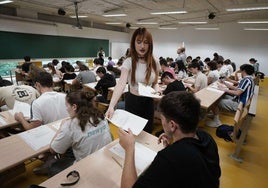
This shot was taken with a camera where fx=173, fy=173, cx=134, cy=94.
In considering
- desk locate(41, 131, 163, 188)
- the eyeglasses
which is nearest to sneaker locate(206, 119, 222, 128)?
desk locate(41, 131, 163, 188)

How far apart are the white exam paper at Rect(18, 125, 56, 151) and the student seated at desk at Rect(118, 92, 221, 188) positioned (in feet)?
3.32

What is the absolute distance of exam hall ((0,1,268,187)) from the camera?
229cm

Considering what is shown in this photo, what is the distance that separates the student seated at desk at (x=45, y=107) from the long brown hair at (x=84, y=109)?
57 cm

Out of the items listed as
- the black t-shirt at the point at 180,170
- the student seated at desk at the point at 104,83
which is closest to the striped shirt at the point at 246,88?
the student seated at desk at the point at 104,83

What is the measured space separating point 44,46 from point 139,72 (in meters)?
8.30

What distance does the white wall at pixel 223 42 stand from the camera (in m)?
10.1

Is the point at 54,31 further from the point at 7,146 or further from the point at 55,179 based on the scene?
the point at 55,179

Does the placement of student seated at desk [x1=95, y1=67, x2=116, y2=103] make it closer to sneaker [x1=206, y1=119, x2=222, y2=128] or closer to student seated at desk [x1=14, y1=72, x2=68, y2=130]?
student seated at desk [x1=14, y1=72, x2=68, y2=130]

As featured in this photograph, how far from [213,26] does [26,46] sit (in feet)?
34.2

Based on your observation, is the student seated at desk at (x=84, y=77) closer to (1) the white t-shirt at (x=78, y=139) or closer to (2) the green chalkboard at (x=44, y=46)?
(1) the white t-shirt at (x=78, y=139)

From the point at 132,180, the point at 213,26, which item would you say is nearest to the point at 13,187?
the point at 132,180

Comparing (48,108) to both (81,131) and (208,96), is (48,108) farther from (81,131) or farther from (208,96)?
(208,96)

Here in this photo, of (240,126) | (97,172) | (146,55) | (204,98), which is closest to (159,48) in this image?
(204,98)

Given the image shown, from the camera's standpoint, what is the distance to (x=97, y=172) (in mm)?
1193
